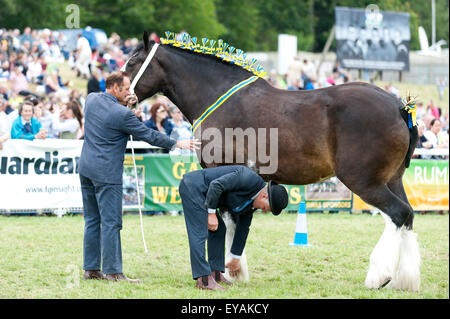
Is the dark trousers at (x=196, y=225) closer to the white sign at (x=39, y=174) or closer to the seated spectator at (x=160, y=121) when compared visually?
the white sign at (x=39, y=174)

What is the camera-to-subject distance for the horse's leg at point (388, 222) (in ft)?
20.9

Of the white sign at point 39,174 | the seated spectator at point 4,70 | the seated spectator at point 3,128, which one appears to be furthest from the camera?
the seated spectator at point 4,70

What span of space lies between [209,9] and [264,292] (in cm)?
3964

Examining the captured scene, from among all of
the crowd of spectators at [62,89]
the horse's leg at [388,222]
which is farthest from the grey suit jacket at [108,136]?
the horse's leg at [388,222]

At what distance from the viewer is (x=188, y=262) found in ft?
26.0

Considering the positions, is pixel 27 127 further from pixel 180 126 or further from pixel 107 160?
pixel 107 160

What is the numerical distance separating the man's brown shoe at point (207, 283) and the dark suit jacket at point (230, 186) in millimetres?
724

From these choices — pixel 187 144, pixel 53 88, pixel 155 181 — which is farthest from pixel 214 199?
pixel 53 88

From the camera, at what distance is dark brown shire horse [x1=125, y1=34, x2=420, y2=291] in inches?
252

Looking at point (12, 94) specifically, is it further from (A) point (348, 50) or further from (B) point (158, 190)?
(A) point (348, 50)

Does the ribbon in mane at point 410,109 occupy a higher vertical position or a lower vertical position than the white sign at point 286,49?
lower

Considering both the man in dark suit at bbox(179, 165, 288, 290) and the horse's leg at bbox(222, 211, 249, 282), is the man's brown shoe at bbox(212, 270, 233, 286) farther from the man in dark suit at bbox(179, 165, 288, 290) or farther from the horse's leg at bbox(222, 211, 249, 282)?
the man in dark suit at bbox(179, 165, 288, 290)

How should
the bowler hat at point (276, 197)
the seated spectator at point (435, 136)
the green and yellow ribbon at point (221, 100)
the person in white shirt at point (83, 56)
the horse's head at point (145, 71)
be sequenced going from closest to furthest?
the bowler hat at point (276, 197), the green and yellow ribbon at point (221, 100), the horse's head at point (145, 71), the seated spectator at point (435, 136), the person in white shirt at point (83, 56)

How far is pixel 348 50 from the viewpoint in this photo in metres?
31.3
